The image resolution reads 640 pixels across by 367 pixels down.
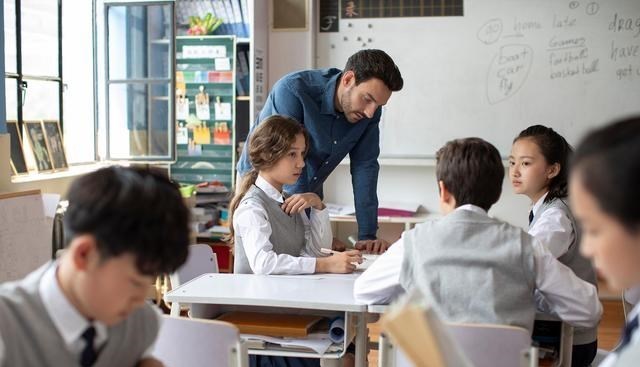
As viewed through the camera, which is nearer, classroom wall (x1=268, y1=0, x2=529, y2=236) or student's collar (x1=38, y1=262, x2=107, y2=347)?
student's collar (x1=38, y1=262, x2=107, y2=347)

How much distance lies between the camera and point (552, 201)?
2.52m

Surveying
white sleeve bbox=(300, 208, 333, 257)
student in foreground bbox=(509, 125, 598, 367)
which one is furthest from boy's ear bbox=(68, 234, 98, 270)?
white sleeve bbox=(300, 208, 333, 257)

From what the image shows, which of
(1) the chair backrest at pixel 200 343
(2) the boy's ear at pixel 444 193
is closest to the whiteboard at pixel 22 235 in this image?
(1) the chair backrest at pixel 200 343

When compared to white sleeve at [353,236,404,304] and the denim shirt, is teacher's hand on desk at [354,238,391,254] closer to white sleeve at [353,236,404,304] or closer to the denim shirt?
the denim shirt

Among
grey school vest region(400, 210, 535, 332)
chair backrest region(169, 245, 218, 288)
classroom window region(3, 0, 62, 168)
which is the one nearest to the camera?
grey school vest region(400, 210, 535, 332)

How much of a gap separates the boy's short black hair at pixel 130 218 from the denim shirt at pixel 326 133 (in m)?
1.93

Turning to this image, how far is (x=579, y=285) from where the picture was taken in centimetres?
202

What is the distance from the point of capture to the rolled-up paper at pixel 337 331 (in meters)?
2.31

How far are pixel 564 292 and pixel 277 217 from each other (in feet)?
3.39

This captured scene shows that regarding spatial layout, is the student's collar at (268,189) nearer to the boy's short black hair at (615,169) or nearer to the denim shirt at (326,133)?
the denim shirt at (326,133)

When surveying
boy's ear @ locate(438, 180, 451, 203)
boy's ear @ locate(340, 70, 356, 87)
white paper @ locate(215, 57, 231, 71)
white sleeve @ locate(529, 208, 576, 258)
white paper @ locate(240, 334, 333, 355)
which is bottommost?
white paper @ locate(240, 334, 333, 355)

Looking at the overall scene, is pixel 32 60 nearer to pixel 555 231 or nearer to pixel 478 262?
pixel 555 231

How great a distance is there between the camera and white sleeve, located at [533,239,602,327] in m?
1.96


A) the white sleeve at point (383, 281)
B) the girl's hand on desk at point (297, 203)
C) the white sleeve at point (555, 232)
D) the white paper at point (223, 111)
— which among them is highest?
the white paper at point (223, 111)
